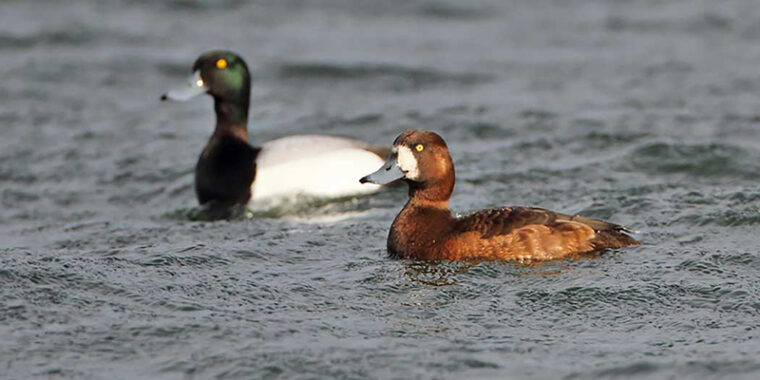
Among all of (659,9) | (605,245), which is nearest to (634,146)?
(605,245)

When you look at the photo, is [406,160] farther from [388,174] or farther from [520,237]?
[520,237]

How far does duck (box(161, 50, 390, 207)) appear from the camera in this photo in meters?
9.95

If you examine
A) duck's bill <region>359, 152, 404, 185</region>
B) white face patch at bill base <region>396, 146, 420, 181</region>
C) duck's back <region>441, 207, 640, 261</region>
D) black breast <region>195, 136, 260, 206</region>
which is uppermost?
white face patch at bill base <region>396, 146, 420, 181</region>

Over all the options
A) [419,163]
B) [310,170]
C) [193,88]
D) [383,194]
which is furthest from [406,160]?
[193,88]

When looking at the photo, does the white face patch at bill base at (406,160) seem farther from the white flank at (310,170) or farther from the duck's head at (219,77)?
the duck's head at (219,77)

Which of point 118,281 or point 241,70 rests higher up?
point 241,70

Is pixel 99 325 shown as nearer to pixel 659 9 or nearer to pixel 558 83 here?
pixel 558 83

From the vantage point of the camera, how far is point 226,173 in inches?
396

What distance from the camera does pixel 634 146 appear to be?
10852 millimetres

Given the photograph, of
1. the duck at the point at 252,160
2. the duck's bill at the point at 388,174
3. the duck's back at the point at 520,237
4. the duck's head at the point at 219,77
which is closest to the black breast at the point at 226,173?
the duck at the point at 252,160

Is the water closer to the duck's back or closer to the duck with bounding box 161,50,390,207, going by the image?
the duck's back

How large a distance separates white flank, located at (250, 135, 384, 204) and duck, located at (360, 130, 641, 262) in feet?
7.87

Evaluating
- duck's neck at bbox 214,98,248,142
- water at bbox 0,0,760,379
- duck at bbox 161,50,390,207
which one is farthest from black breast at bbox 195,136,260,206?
water at bbox 0,0,760,379

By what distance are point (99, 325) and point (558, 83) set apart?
26.4 feet
